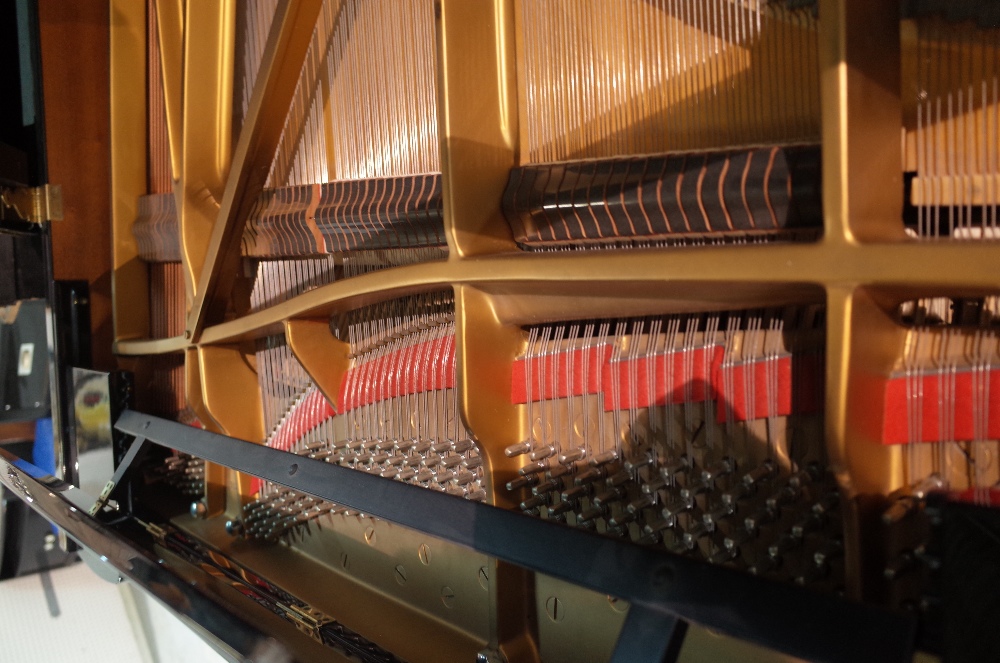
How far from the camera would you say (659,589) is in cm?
101

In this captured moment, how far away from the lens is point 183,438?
2.26 meters

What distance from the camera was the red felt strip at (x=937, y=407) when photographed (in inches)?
42.6

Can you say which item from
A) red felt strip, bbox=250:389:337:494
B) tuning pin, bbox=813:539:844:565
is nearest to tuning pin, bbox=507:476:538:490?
tuning pin, bbox=813:539:844:565

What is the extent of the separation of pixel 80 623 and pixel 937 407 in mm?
3394

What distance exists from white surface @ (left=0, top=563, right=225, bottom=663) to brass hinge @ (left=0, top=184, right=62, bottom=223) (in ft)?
5.12

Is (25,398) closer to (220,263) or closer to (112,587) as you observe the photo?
(112,587)

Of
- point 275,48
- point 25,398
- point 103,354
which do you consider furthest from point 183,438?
point 25,398

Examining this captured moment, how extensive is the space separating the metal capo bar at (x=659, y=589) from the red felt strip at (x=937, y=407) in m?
0.35

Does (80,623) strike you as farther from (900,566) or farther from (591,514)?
(900,566)

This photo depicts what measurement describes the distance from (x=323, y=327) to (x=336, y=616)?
0.78m

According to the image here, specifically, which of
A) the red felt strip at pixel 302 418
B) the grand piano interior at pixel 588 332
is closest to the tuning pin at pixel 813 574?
the grand piano interior at pixel 588 332

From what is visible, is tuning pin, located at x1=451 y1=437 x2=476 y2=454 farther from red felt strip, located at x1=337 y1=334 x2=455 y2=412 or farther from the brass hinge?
the brass hinge

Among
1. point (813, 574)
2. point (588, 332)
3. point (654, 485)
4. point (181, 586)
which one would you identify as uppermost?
point (588, 332)

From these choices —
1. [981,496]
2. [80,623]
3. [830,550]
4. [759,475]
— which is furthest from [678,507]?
[80,623]
